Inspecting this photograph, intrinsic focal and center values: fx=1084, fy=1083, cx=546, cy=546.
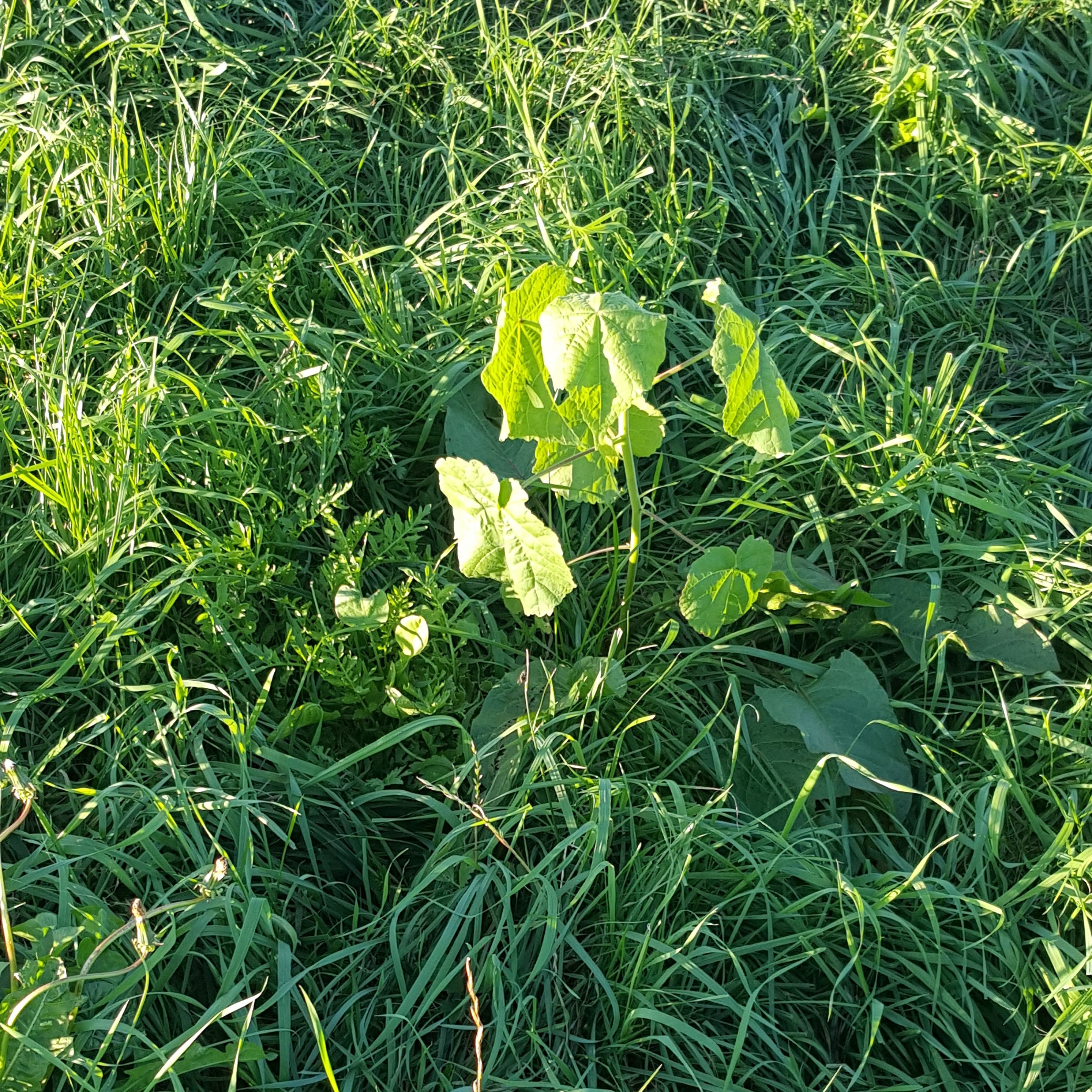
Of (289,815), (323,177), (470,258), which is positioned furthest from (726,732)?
(323,177)

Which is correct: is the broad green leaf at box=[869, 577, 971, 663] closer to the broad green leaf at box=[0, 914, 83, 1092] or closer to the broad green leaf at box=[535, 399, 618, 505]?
the broad green leaf at box=[535, 399, 618, 505]

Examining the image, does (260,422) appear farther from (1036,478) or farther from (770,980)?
(1036,478)

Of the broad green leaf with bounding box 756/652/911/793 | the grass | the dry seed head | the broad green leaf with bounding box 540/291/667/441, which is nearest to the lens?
the dry seed head

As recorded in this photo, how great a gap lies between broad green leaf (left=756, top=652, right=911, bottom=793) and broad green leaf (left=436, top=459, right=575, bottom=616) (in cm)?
47

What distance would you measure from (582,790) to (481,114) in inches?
71.1

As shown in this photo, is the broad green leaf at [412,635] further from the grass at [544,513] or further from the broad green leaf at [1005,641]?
the broad green leaf at [1005,641]

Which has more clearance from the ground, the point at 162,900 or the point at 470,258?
the point at 470,258

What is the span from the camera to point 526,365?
166 cm

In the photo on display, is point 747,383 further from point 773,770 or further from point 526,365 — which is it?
point 773,770

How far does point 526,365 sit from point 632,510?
1.10 ft

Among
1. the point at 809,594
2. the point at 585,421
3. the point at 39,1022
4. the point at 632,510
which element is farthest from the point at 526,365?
the point at 39,1022

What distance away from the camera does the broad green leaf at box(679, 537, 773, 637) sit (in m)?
1.79

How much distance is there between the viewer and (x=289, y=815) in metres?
1.76

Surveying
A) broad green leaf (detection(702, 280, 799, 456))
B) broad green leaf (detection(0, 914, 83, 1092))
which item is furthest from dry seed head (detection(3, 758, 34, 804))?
broad green leaf (detection(702, 280, 799, 456))
